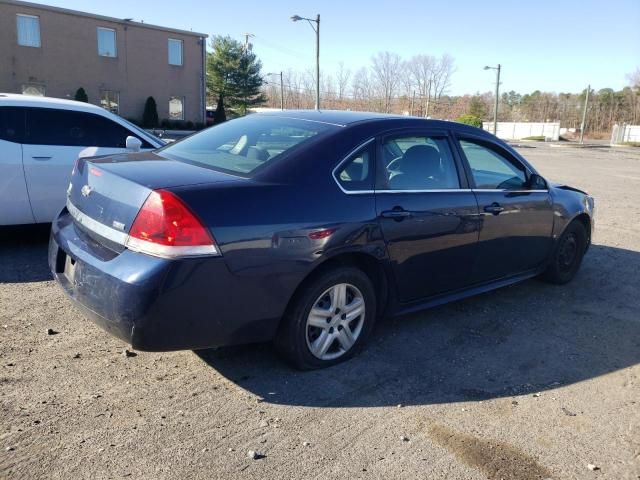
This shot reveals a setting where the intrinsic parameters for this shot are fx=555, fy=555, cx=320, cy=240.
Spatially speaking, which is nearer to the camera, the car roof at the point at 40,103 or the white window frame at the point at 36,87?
the car roof at the point at 40,103

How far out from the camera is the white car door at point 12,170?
18.2 feet

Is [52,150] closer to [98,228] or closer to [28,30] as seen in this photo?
[98,228]

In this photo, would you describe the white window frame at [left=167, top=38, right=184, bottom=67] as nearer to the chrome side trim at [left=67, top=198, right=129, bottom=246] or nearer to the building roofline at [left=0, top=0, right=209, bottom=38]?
the building roofline at [left=0, top=0, right=209, bottom=38]

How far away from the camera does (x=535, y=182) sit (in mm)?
4992

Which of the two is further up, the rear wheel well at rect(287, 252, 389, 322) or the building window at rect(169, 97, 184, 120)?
the building window at rect(169, 97, 184, 120)


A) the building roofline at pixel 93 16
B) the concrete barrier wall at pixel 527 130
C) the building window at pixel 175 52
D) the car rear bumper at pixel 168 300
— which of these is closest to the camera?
the car rear bumper at pixel 168 300

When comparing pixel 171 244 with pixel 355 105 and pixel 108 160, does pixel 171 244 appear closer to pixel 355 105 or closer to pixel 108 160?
pixel 108 160

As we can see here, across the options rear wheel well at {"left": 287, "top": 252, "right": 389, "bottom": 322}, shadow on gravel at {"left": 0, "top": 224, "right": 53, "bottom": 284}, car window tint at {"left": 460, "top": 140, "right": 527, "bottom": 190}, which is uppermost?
car window tint at {"left": 460, "top": 140, "right": 527, "bottom": 190}

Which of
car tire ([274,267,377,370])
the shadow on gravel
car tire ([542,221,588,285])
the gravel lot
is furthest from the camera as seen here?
car tire ([542,221,588,285])

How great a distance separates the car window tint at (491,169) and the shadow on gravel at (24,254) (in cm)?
383

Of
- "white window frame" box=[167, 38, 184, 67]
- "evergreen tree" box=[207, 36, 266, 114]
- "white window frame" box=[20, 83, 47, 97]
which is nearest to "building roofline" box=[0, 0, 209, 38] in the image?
"white window frame" box=[167, 38, 184, 67]

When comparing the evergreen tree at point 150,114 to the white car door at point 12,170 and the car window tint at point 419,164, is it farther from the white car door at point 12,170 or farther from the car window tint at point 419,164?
the car window tint at point 419,164

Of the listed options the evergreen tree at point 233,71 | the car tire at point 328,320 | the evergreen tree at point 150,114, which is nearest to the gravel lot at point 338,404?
the car tire at point 328,320

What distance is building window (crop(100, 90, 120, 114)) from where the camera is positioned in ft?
107
